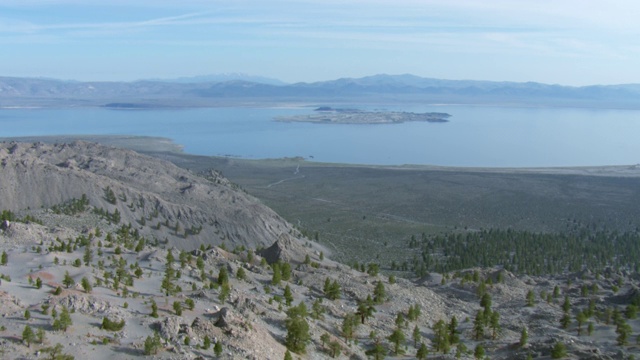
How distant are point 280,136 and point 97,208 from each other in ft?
372

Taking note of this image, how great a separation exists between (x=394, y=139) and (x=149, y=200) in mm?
110468

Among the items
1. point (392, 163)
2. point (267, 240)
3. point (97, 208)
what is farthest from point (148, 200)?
point (392, 163)

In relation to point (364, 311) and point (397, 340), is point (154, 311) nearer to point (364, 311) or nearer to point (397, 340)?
point (397, 340)

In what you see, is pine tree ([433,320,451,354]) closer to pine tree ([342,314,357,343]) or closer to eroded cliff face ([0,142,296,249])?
pine tree ([342,314,357,343])

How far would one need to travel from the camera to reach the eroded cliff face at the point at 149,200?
4603 cm

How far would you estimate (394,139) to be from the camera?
504 ft

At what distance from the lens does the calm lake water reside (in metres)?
125

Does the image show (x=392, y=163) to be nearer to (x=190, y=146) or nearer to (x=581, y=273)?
(x=190, y=146)

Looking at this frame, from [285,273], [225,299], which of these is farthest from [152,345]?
[285,273]

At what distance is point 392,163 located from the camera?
118m

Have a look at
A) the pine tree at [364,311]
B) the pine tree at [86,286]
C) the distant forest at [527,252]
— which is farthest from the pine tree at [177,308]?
the distant forest at [527,252]

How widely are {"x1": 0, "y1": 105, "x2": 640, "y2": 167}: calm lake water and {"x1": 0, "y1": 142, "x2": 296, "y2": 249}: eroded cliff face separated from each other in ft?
214

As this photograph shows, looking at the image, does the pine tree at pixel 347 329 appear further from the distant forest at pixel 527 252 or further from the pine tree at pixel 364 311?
the distant forest at pixel 527 252

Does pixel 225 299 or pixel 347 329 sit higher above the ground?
pixel 225 299
